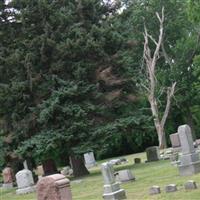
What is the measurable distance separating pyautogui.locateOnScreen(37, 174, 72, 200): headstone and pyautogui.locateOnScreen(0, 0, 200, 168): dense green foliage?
36.9 feet

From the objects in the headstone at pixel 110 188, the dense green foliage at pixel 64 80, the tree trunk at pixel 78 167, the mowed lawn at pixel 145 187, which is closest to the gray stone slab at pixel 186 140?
the mowed lawn at pixel 145 187

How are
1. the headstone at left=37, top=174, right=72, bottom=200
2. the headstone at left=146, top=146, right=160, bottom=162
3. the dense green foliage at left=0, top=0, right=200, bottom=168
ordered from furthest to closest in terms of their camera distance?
1. the headstone at left=146, top=146, right=160, bottom=162
2. the dense green foliage at left=0, top=0, right=200, bottom=168
3. the headstone at left=37, top=174, right=72, bottom=200

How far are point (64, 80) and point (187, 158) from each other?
30.3 feet

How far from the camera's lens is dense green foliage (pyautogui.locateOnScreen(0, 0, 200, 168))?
24000 mm

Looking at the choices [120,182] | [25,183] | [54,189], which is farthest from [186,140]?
[25,183]

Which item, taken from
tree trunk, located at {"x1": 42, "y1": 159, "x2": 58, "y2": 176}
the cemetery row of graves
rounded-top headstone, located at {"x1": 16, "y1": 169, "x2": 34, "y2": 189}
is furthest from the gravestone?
tree trunk, located at {"x1": 42, "y1": 159, "x2": 58, "y2": 176}

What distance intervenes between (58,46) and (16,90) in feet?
9.05

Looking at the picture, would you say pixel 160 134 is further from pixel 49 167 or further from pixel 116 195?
pixel 116 195

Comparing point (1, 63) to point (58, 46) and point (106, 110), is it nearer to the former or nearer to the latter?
point (58, 46)

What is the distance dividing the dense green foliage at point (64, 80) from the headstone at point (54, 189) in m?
11.2

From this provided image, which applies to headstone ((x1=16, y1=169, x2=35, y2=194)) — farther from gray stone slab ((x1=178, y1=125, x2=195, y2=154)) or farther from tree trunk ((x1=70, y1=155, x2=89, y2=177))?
gray stone slab ((x1=178, y1=125, x2=195, y2=154))

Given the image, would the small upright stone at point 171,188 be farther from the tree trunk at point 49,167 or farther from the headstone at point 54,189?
the tree trunk at point 49,167

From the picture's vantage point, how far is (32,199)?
775 inches

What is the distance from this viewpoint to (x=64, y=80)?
2466 centimetres
